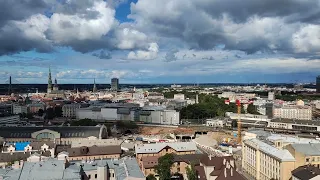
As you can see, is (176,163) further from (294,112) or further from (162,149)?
(294,112)

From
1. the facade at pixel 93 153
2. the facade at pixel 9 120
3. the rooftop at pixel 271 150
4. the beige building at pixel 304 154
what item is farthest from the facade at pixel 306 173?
the facade at pixel 9 120

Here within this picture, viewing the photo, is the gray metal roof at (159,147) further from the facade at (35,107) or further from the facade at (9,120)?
the facade at (35,107)

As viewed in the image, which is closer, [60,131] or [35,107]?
[60,131]

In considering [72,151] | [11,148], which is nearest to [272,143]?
[72,151]

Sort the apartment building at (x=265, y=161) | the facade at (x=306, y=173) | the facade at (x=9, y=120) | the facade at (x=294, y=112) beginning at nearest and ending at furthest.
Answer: the facade at (x=306, y=173) → the apartment building at (x=265, y=161) → the facade at (x=9, y=120) → the facade at (x=294, y=112)

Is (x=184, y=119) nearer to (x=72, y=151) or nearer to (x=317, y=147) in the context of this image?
(x=72, y=151)

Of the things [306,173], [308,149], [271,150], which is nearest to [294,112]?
[271,150]

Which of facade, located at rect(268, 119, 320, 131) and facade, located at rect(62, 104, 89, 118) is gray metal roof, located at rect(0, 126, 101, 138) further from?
facade, located at rect(62, 104, 89, 118)
